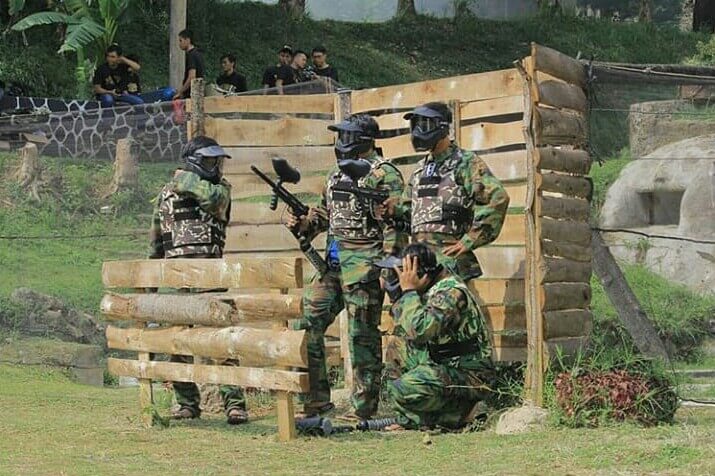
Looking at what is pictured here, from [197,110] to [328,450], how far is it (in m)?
4.13

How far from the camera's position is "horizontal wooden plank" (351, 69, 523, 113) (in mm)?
10305

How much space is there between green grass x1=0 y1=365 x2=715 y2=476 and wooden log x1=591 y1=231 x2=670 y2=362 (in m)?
0.49

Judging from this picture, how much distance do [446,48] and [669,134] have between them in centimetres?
1996

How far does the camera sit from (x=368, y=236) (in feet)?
33.2

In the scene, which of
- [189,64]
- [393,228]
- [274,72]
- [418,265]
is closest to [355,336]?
[393,228]

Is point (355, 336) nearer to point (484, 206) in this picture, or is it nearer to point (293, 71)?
point (484, 206)

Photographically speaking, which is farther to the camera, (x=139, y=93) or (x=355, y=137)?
(x=139, y=93)

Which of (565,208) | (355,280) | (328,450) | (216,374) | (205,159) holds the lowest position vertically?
(328,450)

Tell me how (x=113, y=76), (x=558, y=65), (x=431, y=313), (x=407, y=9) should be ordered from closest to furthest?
1. (x=431, y=313)
2. (x=558, y=65)
3. (x=113, y=76)
4. (x=407, y=9)

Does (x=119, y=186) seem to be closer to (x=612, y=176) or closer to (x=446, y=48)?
(x=612, y=176)

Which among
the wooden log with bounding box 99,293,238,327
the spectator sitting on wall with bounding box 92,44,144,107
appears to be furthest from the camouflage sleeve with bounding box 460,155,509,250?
the spectator sitting on wall with bounding box 92,44,144,107

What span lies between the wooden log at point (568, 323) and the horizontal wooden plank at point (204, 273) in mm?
1644

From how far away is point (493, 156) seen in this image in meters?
10.4

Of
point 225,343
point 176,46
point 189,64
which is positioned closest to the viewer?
point 225,343
